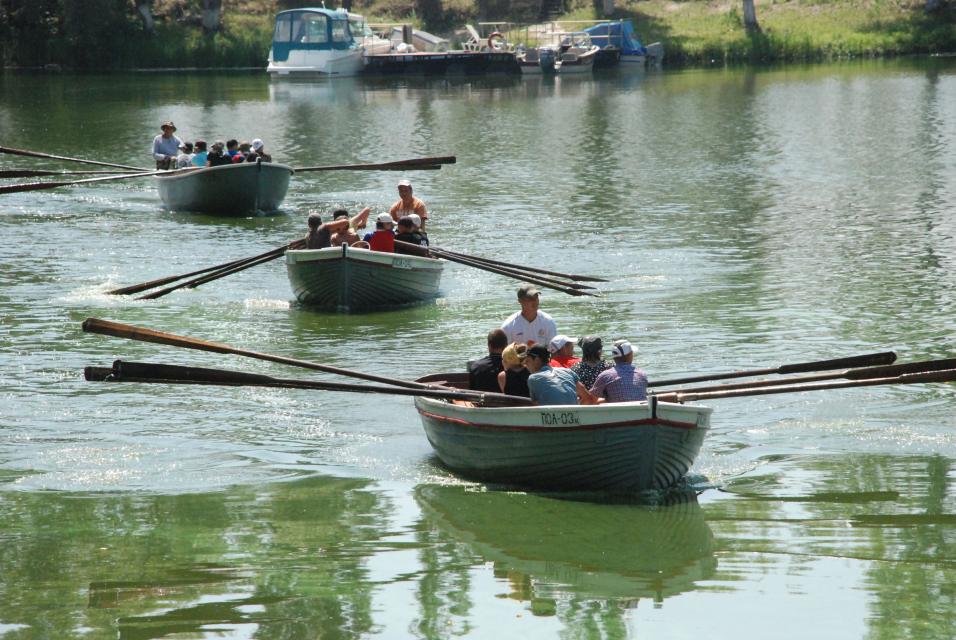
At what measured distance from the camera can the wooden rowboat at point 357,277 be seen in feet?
77.4

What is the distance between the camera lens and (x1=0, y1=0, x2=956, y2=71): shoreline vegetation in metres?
81.4

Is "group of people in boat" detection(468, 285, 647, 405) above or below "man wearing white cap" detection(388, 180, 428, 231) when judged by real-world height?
below

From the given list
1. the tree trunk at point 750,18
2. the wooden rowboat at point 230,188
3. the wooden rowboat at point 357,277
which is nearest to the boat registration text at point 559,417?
the wooden rowboat at point 357,277

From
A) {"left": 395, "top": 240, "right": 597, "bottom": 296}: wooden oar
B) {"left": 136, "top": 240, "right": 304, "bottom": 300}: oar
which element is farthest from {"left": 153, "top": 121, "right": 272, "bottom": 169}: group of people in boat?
{"left": 395, "top": 240, "right": 597, "bottom": 296}: wooden oar

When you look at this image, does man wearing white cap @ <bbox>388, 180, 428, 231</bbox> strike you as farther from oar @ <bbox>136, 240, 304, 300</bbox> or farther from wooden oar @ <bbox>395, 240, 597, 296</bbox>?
oar @ <bbox>136, 240, 304, 300</bbox>

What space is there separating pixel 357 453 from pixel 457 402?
1.69 metres

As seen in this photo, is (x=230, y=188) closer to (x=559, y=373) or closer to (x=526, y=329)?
(x=526, y=329)

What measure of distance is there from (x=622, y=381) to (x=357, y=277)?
10281 mm

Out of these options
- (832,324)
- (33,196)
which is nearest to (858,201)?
(832,324)

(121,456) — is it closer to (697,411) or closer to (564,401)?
(564,401)

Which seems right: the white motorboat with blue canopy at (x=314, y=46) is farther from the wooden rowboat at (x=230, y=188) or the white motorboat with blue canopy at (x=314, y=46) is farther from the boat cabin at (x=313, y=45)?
the wooden rowboat at (x=230, y=188)

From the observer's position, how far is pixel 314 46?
8269cm

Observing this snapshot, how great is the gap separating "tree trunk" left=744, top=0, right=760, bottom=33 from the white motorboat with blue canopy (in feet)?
71.8

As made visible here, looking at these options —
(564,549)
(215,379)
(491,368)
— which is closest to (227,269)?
(215,379)
